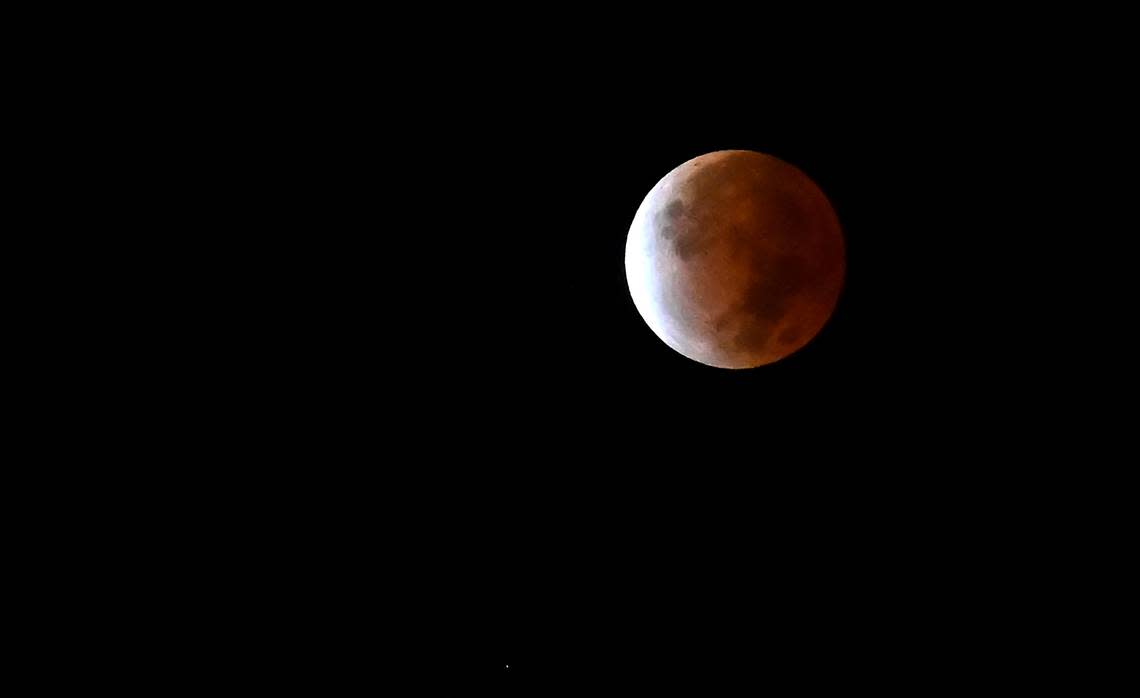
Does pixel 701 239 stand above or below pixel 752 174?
below

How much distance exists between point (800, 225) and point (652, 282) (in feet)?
1.52

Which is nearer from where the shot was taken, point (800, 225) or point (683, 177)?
point (800, 225)

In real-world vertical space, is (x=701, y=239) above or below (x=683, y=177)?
below

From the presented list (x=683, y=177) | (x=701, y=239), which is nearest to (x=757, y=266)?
(x=701, y=239)

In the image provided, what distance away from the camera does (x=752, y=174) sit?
2732 millimetres

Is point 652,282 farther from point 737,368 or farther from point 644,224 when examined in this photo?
point 737,368

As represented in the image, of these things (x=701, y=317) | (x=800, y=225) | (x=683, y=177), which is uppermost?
(x=683, y=177)

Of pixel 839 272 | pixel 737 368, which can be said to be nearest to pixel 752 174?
pixel 839 272

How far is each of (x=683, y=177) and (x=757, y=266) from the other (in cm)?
41

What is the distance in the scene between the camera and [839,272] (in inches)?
111

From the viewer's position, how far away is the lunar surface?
8.67 feet

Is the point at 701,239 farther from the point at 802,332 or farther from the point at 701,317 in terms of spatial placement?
the point at 802,332

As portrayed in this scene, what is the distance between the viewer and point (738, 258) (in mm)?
2633

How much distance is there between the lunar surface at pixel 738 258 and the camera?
2643 millimetres
